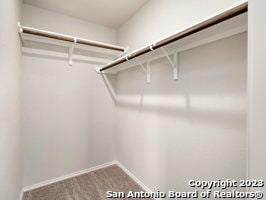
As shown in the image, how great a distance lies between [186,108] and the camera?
125 cm

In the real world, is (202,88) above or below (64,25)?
below

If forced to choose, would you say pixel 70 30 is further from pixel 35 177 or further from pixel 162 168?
pixel 162 168

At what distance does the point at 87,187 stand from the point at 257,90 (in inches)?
77.5

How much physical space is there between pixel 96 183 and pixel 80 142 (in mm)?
591

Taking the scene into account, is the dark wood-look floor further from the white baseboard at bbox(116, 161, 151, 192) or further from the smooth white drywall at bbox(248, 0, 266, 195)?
Result: the smooth white drywall at bbox(248, 0, 266, 195)

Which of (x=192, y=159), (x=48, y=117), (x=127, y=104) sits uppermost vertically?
(x=127, y=104)

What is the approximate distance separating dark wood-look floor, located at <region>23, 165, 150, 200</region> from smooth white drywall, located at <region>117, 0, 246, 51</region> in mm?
1798

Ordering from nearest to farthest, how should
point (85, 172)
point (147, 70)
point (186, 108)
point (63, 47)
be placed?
point (186, 108), point (147, 70), point (63, 47), point (85, 172)

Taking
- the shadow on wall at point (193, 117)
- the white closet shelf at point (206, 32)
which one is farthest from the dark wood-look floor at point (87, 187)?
the white closet shelf at point (206, 32)

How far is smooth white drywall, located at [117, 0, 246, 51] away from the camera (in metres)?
1.11

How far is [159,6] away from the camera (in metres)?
1.53

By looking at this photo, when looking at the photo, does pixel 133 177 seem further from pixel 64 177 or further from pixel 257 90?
pixel 257 90

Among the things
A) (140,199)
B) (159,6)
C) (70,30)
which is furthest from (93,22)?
(140,199)

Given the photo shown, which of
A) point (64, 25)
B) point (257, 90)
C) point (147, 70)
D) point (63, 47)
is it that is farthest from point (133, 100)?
point (257, 90)
